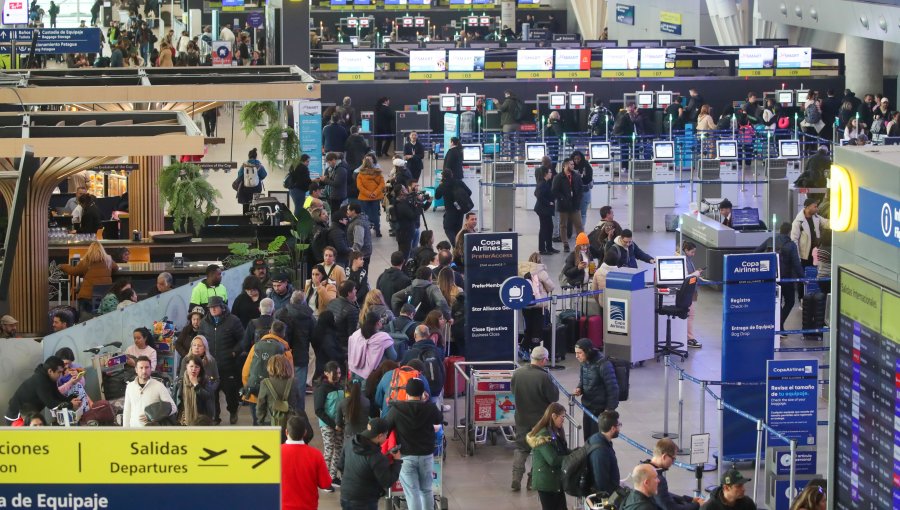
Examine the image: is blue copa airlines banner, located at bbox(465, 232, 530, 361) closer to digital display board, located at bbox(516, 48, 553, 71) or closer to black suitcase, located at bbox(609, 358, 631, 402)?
black suitcase, located at bbox(609, 358, 631, 402)

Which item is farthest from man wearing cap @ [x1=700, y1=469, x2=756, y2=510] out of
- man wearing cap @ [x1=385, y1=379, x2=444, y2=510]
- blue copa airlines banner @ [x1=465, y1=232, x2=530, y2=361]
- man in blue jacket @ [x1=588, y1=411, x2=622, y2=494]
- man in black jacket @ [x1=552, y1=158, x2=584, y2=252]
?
man in black jacket @ [x1=552, y1=158, x2=584, y2=252]

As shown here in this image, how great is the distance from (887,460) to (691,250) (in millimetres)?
9227

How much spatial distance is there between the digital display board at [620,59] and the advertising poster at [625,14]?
13130mm

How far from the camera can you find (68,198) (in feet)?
77.6

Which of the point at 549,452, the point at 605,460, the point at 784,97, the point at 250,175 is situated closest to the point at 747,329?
the point at 549,452

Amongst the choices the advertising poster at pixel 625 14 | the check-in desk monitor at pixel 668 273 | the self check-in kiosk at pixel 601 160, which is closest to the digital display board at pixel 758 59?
the self check-in kiosk at pixel 601 160

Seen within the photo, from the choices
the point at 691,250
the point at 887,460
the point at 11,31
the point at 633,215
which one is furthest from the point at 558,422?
the point at 11,31

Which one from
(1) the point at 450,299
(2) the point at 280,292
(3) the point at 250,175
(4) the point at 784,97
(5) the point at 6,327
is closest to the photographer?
(5) the point at 6,327

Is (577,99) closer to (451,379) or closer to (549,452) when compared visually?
(451,379)

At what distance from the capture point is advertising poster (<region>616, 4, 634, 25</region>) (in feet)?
154

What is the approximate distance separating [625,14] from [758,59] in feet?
42.8

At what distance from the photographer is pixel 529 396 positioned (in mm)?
12258

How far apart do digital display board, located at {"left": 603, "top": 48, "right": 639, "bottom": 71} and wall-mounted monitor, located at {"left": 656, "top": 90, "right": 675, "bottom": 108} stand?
1.82 metres

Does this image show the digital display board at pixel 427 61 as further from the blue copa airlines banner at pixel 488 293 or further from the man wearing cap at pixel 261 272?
the blue copa airlines banner at pixel 488 293
